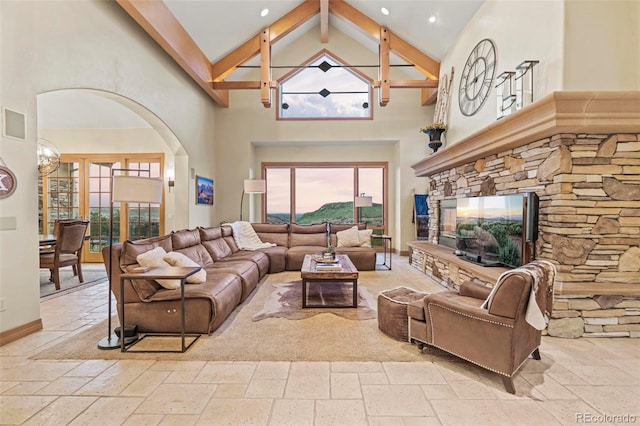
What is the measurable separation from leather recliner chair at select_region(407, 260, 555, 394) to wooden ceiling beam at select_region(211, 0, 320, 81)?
20.4ft

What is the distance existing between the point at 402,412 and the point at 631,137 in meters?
3.18

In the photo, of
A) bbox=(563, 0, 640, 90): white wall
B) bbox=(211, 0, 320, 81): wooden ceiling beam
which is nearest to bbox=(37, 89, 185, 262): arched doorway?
bbox=(211, 0, 320, 81): wooden ceiling beam

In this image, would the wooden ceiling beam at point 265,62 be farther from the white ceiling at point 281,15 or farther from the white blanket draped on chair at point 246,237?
the white blanket draped on chair at point 246,237

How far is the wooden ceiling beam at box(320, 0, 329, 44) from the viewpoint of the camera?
20.0 ft

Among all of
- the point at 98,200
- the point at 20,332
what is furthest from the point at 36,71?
the point at 98,200

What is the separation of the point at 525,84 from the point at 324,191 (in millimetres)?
5654

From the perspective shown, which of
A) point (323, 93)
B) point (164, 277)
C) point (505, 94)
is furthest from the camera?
point (323, 93)

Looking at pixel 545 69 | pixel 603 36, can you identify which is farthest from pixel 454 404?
pixel 603 36

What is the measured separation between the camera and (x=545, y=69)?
3.13 meters

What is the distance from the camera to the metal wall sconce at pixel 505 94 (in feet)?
11.7

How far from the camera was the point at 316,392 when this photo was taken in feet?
6.87

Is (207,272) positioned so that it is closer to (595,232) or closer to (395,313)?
(395,313)

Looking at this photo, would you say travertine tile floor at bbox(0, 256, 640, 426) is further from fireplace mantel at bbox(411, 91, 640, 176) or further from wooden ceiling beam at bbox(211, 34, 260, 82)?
wooden ceiling beam at bbox(211, 34, 260, 82)

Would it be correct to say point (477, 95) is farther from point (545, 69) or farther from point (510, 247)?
point (510, 247)
